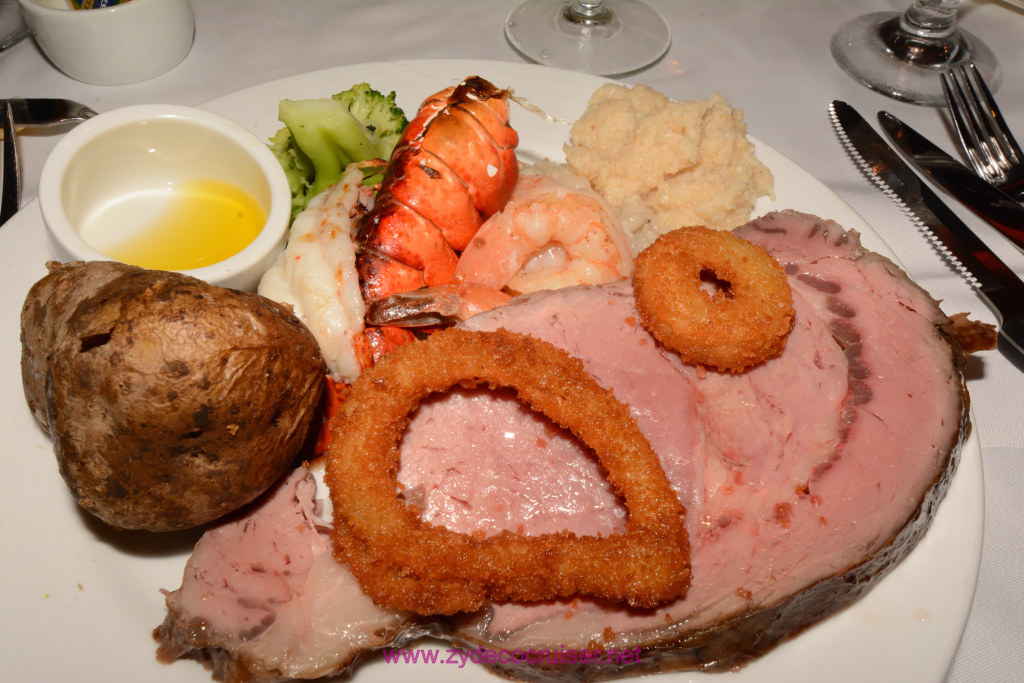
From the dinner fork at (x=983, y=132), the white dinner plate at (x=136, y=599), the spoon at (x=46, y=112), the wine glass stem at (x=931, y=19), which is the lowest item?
the white dinner plate at (x=136, y=599)

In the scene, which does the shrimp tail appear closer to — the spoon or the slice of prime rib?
the slice of prime rib

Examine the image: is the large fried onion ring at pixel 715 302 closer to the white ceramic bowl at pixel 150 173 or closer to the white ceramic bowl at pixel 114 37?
the white ceramic bowl at pixel 150 173

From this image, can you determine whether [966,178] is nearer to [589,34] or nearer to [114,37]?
[589,34]

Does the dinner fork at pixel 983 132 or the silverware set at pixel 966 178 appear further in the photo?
the dinner fork at pixel 983 132

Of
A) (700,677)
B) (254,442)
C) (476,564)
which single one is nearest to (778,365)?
(700,677)

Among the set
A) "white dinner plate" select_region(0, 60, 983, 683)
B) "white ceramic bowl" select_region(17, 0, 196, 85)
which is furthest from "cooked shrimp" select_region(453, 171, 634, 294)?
"white ceramic bowl" select_region(17, 0, 196, 85)

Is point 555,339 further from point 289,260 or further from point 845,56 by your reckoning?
point 845,56

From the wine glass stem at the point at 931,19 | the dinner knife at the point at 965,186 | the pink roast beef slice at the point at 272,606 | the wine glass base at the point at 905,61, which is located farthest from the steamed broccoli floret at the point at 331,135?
the wine glass stem at the point at 931,19

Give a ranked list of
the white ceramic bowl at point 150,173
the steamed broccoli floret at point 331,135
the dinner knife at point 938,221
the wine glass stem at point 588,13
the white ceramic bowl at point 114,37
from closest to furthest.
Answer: the white ceramic bowl at point 150,173
the dinner knife at point 938,221
the steamed broccoli floret at point 331,135
the white ceramic bowl at point 114,37
the wine glass stem at point 588,13
